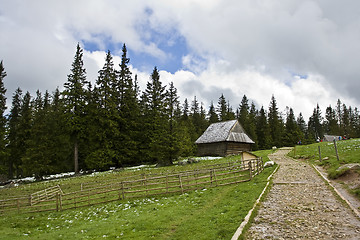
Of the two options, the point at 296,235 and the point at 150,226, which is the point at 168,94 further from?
the point at 296,235

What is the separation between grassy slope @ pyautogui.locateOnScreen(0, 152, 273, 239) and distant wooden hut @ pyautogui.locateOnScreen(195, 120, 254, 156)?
79.9ft

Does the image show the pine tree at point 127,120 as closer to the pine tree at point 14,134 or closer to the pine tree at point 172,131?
the pine tree at point 172,131

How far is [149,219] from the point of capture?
407 inches

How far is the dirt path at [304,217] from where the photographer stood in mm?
6910

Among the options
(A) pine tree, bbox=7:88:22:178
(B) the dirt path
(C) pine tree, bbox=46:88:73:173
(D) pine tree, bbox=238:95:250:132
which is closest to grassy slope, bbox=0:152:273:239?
(B) the dirt path

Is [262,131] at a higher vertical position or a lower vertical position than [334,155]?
higher

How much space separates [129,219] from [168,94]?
87.2 ft

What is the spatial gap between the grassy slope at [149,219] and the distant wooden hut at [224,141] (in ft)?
79.9

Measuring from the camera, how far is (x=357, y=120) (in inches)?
3494

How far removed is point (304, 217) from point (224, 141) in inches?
1218

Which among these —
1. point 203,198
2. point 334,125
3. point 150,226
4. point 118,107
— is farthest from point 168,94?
point 334,125

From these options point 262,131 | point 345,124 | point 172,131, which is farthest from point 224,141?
point 345,124

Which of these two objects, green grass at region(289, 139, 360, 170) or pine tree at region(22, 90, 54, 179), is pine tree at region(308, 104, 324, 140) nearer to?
green grass at region(289, 139, 360, 170)

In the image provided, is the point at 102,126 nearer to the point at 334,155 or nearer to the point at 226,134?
the point at 226,134
